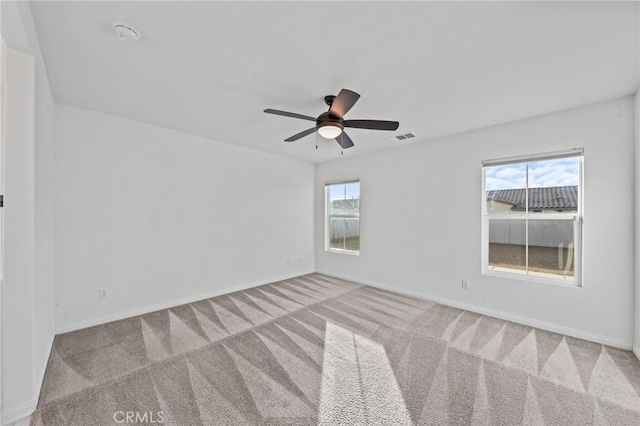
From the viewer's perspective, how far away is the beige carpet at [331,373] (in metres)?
1.72

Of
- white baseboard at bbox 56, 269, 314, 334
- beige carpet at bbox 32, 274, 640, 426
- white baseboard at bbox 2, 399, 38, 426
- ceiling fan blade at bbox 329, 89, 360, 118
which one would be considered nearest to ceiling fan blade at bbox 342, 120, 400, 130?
ceiling fan blade at bbox 329, 89, 360, 118

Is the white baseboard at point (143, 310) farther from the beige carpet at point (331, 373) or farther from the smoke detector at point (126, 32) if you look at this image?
the smoke detector at point (126, 32)

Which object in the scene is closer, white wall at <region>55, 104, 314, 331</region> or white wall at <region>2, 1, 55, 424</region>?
white wall at <region>2, 1, 55, 424</region>

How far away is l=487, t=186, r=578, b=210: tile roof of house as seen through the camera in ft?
9.48

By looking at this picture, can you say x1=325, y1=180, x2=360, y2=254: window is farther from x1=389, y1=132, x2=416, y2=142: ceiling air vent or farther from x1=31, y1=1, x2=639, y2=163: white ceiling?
x1=31, y1=1, x2=639, y2=163: white ceiling

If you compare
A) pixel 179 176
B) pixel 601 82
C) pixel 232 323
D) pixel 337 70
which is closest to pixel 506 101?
pixel 601 82

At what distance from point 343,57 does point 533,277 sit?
339 cm

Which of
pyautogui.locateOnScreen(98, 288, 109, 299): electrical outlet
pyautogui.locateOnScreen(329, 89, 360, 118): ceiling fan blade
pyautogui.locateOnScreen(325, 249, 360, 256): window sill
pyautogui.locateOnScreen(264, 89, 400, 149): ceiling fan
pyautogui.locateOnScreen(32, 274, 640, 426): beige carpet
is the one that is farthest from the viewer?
pyautogui.locateOnScreen(325, 249, 360, 256): window sill

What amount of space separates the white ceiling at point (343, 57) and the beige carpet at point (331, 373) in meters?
2.56

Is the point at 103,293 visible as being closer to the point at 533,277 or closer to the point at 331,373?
the point at 331,373

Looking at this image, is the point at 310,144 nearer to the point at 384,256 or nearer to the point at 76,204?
the point at 384,256

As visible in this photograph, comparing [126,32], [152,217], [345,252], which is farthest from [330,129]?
[345,252]

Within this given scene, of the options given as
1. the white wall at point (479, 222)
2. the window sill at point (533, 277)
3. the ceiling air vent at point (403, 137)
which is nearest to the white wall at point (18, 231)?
the ceiling air vent at point (403, 137)

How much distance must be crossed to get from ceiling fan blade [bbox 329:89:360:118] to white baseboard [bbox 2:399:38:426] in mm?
3087
